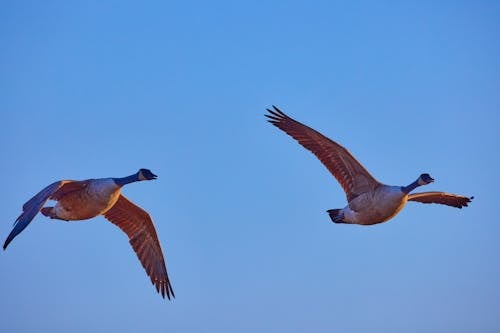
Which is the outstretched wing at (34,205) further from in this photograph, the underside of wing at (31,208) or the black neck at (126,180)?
the black neck at (126,180)

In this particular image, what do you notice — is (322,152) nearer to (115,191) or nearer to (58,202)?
(115,191)

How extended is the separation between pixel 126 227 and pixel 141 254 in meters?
0.72

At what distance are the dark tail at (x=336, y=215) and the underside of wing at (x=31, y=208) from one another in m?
5.38

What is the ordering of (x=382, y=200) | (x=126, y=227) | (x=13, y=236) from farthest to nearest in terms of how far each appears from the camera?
(x=126, y=227) < (x=382, y=200) < (x=13, y=236)

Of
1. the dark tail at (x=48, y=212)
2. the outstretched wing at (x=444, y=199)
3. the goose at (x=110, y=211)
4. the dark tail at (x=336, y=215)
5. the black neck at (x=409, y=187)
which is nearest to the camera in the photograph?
the goose at (x=110, y=211)

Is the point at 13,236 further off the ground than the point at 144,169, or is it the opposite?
the point at 144,169

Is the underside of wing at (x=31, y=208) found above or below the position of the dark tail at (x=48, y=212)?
below

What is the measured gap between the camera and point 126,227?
625 inches

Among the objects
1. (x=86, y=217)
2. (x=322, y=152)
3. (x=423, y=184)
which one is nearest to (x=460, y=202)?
(x=423, y=184)

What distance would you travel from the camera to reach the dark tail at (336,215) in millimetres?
14273

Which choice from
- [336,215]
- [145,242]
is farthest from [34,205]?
[336,215]

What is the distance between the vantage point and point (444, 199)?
16516 mm

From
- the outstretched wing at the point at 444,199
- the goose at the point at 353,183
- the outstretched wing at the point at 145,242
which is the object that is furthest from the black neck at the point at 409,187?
the outstretched wing at the point at 145,242

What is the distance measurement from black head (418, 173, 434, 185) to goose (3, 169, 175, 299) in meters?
5.62
